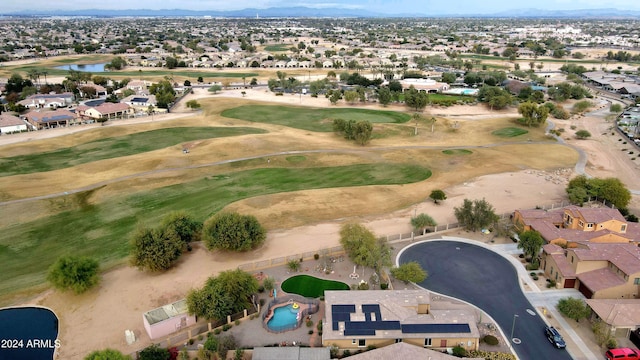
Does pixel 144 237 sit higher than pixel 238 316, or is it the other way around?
pixel 144 237

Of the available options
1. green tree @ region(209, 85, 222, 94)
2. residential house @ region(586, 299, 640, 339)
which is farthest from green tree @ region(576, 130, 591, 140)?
green tree @ region(209, 85, 222, 94)

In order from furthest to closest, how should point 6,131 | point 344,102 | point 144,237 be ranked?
point 344,102
point 6,131
point 144,237

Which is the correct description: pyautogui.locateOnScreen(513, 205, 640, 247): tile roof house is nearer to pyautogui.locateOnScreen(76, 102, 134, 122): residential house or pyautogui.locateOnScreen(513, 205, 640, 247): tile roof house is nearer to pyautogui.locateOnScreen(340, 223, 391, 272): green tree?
pyautogui.locateOnScreen(340, 223, 391, 272): green tree

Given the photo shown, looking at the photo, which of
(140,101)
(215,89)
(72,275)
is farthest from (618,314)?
(215,89)

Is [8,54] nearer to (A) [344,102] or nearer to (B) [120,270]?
(A) [344,102]

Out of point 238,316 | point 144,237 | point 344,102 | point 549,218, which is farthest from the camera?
point 344,102

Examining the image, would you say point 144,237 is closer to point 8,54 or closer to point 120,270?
point 120,270

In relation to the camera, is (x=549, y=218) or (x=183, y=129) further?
(x=183, y=129)

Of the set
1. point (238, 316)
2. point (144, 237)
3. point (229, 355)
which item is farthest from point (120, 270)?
point (229, 355)
